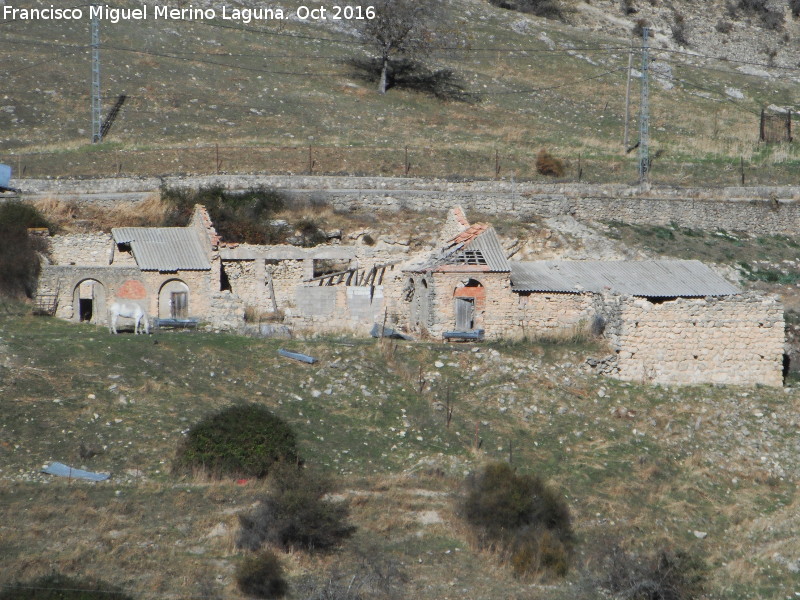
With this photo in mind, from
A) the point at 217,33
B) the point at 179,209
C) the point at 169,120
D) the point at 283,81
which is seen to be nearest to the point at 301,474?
the point at 179,209

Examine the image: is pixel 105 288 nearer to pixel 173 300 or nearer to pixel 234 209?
pixel 173 300

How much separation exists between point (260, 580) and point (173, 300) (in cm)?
1531

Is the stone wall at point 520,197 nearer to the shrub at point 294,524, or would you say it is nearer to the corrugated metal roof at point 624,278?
the corrugated metal roof at point 624,278

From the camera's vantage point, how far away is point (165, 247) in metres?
31.1

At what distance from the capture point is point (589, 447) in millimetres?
21797

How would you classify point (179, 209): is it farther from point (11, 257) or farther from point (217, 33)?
point (217, 33)

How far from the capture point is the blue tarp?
18828mm

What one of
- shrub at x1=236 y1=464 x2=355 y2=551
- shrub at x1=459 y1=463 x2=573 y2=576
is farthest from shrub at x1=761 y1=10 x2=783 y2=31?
shrub at x1=236 y1=464 x2=355 y2=551

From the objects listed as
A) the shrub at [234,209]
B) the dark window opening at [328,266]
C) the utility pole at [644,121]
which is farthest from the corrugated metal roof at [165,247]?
the utility pole at [644,121]

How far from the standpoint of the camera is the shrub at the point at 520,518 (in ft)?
57.9

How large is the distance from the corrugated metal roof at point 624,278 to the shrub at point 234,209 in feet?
27.2

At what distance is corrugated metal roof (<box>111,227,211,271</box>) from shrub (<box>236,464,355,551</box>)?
13235 mm

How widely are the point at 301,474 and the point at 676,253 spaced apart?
1990cm

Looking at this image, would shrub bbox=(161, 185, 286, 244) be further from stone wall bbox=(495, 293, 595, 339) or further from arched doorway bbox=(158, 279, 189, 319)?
stone wall bbox=(495, 293, 595, 339)
